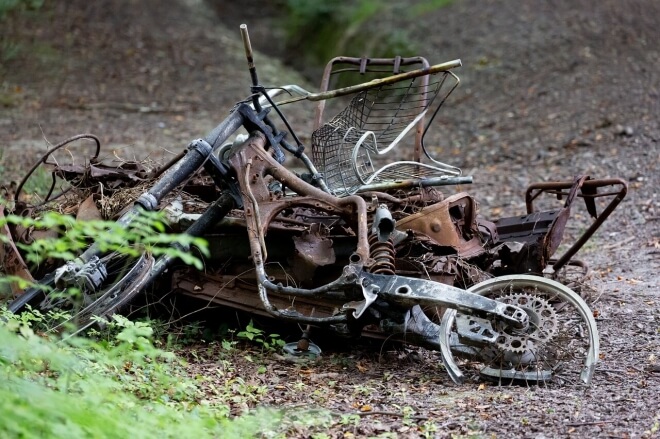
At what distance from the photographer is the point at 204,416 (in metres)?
3.67

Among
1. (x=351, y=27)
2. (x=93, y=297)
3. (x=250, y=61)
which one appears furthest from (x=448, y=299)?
(x=351, y=27)

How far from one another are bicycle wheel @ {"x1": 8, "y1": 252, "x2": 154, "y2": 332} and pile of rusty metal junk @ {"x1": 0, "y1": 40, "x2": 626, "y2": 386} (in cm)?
1

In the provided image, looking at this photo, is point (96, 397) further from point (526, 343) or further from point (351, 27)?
point (351, 27)

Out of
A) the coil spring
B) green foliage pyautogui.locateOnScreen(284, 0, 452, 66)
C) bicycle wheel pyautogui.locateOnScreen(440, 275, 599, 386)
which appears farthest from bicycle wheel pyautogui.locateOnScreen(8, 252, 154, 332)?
green foliage pyautogui.locateOnScreen(284, 0, 452, 66)

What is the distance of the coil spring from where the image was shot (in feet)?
15.0

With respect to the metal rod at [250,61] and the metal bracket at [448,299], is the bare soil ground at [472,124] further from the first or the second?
the metal rod at [250,61]

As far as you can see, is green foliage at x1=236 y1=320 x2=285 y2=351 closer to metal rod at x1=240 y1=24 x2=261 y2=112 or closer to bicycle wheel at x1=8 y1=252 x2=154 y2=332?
bicycle wheel at x1=8 y1=252 x2=154 y2=332

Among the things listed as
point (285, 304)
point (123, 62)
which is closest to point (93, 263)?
point (285, 304)

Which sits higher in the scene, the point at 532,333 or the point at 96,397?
the point at 532,333

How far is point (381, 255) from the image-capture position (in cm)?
461

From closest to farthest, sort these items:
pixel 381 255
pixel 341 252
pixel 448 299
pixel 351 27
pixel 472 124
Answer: pixel 448 299 → pixel 381 255 → pixel 341 252 → pixel 472 124 → pixel 351 27

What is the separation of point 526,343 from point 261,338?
5.03 feet

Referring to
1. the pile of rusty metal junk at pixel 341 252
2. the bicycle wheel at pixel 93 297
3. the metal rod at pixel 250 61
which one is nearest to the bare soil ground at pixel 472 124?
the pile of rusty metal junk at pixel 341 252

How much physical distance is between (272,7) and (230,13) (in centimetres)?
108
